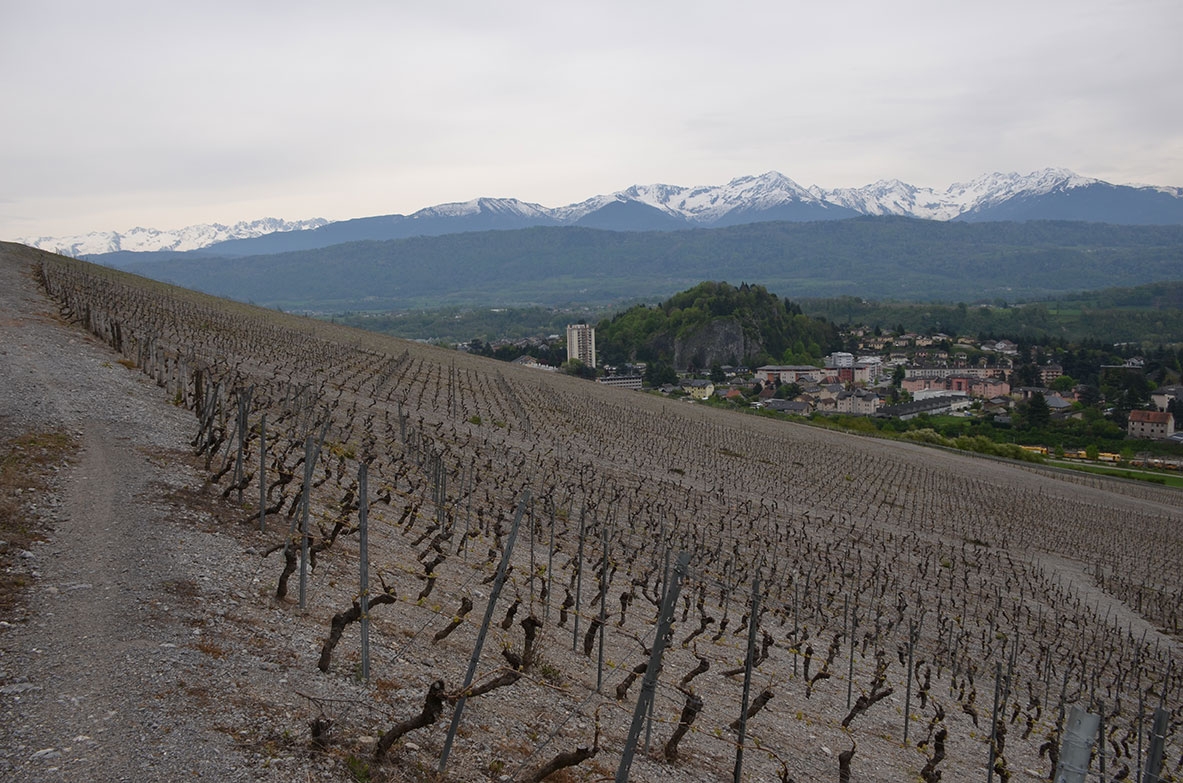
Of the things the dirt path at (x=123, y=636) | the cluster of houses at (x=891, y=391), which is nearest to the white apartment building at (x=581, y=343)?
the cluster of houses at (x=891, y=391)

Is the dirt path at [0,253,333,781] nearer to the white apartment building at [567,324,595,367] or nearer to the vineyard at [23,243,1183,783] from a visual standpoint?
the vineyard at [23,243,1183,783]

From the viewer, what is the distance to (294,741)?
6.97 metres

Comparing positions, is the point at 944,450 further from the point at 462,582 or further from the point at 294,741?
the point at 294,741

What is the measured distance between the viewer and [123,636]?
8070 millimetres

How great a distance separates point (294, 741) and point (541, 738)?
8.17 ft

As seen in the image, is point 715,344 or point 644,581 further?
point 715,344

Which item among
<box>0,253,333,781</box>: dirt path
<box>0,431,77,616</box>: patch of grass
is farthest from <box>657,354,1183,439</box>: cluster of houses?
<box>0,253,333,781</box>: dirt path

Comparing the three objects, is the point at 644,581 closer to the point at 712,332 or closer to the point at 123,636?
the point at 123,636

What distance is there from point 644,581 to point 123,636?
33.1 feet

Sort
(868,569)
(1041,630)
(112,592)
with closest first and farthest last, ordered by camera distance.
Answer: (112,592)
(1041,630)
(868,569)

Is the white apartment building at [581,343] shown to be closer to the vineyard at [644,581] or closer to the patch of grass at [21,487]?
the vineyard at [644,581]

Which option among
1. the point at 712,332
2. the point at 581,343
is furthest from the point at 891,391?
the point at 581,343

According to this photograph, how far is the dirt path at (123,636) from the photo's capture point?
21.4 ft

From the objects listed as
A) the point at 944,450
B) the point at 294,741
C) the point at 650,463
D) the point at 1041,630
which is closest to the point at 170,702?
the point at 294,741
